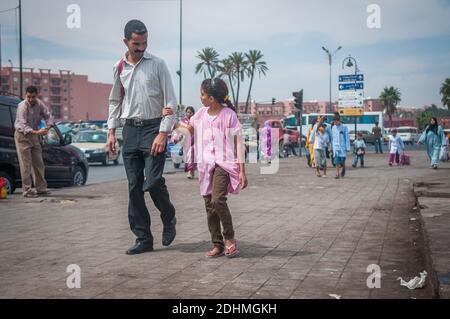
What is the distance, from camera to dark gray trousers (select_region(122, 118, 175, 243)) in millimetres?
5391

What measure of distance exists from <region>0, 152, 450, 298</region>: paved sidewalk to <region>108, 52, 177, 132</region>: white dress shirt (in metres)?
1.39

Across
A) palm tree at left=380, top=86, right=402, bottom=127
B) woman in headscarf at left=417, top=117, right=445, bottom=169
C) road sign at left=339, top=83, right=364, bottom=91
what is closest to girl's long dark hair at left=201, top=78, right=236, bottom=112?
woman in headscarf at left=417, top=117, right=445, bottom=169

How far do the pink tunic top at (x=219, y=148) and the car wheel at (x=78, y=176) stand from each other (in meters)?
8.79

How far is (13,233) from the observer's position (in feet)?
22.0

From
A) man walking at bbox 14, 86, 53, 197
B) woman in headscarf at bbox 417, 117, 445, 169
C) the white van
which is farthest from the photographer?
the white van

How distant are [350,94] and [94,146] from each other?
1185 cm

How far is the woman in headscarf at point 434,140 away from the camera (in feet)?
63.5

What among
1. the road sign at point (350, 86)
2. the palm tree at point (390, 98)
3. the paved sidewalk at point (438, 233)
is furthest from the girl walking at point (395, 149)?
the palm tree at point (390, 98)

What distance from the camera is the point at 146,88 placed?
550 cm

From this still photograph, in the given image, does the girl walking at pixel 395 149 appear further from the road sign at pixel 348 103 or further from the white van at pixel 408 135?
the white van at pixel 408 135

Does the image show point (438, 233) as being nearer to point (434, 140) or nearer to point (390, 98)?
point (434, 140)

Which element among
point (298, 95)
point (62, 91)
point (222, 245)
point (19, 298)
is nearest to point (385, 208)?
point (222, 245)

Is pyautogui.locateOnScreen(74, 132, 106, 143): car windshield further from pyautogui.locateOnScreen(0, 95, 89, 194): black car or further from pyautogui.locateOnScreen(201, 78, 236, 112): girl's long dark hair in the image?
pyautogui.locateOnScreen(201, 78, 236, 112): girl's long dark hair
